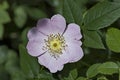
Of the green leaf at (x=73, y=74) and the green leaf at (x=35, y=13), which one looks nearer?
the green leaf at (x=73, y=74)

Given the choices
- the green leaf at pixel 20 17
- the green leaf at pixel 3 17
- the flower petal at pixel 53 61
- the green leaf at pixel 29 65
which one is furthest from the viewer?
the green leaf at pixel 20 17

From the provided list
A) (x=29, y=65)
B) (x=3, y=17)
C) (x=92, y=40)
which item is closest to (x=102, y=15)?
(x=92, y=40)

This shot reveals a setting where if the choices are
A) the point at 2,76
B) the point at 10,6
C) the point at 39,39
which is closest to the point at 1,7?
the point at 10,6

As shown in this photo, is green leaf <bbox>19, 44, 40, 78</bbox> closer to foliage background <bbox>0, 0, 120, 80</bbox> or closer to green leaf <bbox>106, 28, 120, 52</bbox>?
foliage background <bbox>0, 0, 120, 80</bbox>

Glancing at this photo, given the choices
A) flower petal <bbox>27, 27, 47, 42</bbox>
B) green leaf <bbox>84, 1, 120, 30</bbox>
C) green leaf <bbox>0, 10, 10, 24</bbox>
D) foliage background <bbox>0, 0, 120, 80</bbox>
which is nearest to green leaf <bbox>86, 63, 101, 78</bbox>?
foliage background <bbox>0, 0, 120, 80</bbox>

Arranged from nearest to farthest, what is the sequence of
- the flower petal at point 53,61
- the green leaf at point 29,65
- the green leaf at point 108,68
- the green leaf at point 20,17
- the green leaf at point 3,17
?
the green leaf at point 108,68 → the flower petal at point 53,61 → the green leaf at point 29,65 → the green leaf at point 3,17 → the green leaf at point 20,17

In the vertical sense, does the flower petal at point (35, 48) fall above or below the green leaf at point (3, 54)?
above

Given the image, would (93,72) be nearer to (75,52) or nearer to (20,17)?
(75,52)

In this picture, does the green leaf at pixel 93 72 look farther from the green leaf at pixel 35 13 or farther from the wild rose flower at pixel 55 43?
the green leaf at pixel 35 13

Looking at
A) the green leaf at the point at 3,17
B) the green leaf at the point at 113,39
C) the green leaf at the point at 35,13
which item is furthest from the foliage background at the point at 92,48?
the green leaf at the point at 35,13
